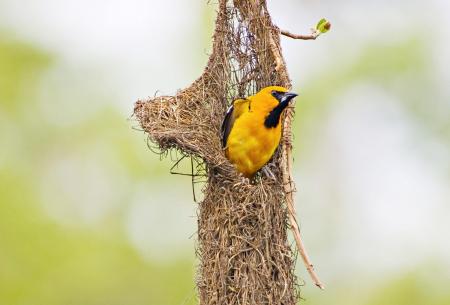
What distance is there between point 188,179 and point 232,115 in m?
2.63

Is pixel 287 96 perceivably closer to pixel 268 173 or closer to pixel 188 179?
pixel 268 173

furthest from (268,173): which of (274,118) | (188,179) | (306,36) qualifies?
(188,179)

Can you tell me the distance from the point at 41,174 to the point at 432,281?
10.1 ft

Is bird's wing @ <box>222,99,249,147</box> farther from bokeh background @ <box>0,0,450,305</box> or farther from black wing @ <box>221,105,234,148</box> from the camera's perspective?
bokeh background @ <box>0,0,450,305</box>

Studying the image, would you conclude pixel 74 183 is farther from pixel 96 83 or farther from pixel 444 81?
pixel 444 81

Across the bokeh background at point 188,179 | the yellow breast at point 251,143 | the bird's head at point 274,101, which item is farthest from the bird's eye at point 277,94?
the bokeh background at point 188,179

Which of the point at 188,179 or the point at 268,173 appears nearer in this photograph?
the point at 268,173

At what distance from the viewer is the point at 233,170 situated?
3.17 meters

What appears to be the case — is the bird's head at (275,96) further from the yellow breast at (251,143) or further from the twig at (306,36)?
the twig at (306,36)

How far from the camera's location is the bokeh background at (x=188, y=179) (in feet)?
19.6

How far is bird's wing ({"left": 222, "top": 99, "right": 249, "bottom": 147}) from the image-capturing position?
Answer: 3.35m

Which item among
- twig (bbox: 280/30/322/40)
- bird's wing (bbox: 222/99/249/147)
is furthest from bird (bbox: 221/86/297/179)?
twig (bbox: 280/30/322/40)

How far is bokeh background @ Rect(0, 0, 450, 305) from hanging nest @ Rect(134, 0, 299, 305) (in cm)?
249

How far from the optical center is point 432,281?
5930 millimetres
